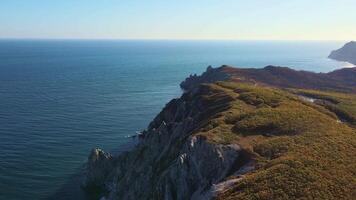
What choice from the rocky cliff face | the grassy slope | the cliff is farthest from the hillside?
the grassy slope

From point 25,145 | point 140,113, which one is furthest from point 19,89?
point 25,145

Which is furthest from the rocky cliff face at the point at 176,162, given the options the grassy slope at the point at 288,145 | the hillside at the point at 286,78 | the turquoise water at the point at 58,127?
the hillside at the point at 286,78

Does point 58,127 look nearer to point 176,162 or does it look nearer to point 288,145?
point 176,162

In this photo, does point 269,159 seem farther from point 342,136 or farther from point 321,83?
point 321,83

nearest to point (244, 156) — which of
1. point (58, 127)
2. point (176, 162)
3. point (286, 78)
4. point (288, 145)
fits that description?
point (288, 145)

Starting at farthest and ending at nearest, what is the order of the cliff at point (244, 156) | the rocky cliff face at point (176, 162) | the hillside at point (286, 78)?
1. the hillside at point (286, 78)
2. the rocky cliff face at point (176, 162)
3. the cliff at point (244, 156)

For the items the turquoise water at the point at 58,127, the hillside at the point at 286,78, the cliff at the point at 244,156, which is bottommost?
the turquoise water at the point at 58,127

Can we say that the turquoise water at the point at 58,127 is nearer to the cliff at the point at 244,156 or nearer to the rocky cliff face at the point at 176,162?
the rocky cliff face at the point at 176,162
